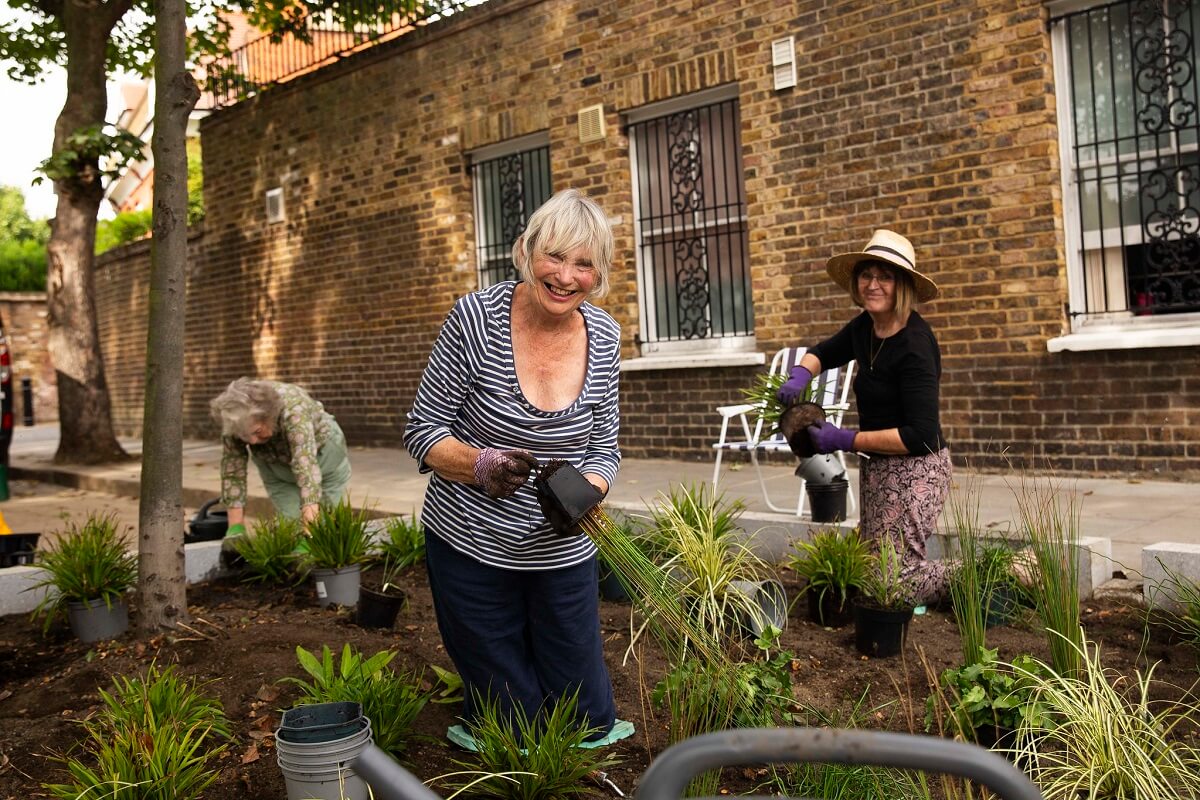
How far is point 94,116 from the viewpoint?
12945mm

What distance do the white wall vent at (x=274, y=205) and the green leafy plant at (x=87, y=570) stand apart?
10.1 metres

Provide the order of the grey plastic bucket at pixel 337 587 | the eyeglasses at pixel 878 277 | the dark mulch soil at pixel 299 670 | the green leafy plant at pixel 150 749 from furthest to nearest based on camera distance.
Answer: the grey plastic bucket at pixel 337 587
the eyeglasses at pixel 878 277
the dark mulch soil at pixel 299 670
the green leafy plant at pixel 150 749

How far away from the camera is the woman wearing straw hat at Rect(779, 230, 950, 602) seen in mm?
4516

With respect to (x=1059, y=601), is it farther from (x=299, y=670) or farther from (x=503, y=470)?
(x=299, y=670)

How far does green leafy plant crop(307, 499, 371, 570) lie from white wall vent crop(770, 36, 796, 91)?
5577mm

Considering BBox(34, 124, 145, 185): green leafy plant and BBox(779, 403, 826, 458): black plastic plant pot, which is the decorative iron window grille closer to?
BBox(779, 403, 826, 458): black plastic plant pot

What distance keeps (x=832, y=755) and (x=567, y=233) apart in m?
2.26

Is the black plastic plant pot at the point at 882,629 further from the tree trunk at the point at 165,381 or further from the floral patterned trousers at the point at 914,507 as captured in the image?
the tree trunk at the point at 165,381

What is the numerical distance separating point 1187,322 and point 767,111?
3.61m

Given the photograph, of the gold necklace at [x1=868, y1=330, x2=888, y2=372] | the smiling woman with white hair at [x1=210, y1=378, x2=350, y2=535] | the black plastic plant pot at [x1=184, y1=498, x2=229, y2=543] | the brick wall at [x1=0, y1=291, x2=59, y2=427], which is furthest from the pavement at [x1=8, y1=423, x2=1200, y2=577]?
the brick wall at [x1=0, y1=291, x2=59, y2=427]

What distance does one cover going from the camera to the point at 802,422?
4.78 metres

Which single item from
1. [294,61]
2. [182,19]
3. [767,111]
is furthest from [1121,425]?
[294,61]

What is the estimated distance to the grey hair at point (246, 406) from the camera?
5625 millimetres

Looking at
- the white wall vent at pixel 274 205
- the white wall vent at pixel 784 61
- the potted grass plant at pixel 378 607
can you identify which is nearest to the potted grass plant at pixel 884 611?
the potted grass plant at pixel 378 607
